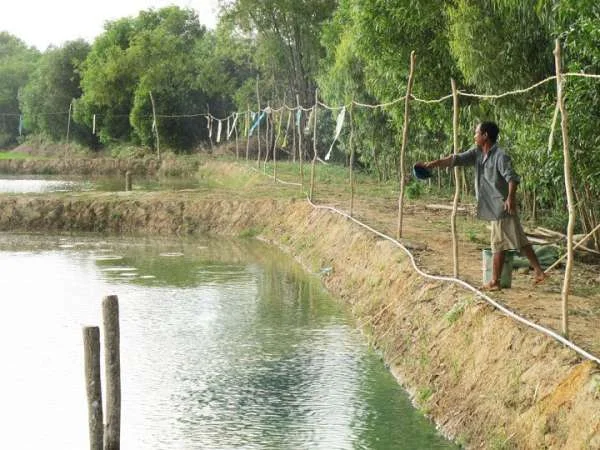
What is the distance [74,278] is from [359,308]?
4.47 meters

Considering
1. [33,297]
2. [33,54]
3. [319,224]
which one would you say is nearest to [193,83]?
[319,224]

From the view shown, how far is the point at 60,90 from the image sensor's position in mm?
43531

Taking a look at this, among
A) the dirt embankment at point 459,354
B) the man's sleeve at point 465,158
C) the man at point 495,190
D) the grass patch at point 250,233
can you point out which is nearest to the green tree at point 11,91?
the grass patch at point 250,233

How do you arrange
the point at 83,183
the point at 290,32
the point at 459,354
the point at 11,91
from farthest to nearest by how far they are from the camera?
the point at 11,91, the point at 290,32, the point at 83,183, the point at 459,354

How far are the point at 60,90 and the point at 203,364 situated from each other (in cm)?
3722

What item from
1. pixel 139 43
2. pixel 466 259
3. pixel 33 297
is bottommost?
pixel 33 297

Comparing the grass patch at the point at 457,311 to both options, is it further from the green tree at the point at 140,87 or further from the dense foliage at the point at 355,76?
the green tree at the point at 140,87

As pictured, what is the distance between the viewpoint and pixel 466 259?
33.2 feet

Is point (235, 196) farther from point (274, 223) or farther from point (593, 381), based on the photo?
point (593, 381)

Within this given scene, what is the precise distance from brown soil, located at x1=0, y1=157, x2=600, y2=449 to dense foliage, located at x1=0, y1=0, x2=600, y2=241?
49.9 inches

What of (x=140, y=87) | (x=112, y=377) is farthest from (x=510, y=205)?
(x=140, y=87)

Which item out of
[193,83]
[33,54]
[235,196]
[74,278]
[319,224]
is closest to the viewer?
[74,278]

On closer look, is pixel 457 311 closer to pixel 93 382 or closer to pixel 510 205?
pixel 510 205

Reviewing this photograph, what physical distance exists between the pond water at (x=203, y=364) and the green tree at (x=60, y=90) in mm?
30020
